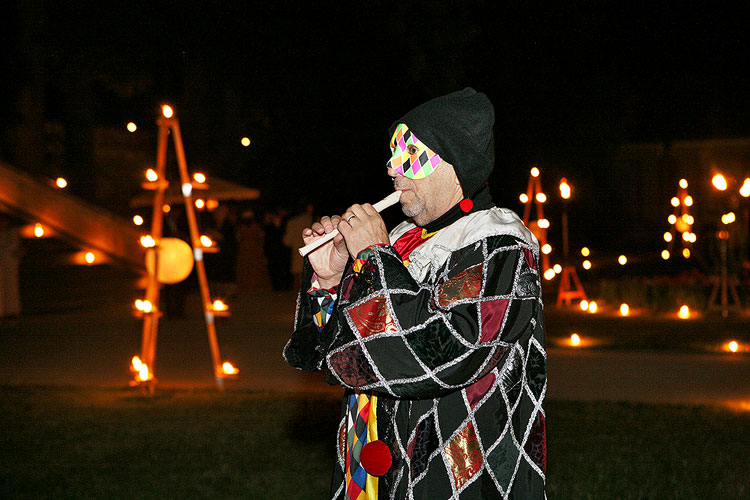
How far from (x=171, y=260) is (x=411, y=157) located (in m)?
5.90

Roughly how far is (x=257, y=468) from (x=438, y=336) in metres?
4.09

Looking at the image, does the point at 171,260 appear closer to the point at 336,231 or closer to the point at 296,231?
the point at 336,231

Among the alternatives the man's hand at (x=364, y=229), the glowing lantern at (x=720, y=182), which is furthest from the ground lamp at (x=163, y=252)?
the glowing lantern at (x=720, y=182)

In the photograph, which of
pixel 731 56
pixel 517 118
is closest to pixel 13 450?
pixel 517 118

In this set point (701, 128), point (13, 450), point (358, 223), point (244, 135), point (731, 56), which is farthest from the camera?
point (701, 128)

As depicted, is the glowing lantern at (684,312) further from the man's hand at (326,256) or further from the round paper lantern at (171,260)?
the man's hand at (326,256)

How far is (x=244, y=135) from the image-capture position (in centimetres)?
2411

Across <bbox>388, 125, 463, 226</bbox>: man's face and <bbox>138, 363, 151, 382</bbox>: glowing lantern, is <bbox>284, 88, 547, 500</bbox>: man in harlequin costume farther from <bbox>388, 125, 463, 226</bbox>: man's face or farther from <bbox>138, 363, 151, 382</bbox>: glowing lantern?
<bbox>138, 363, 151, 382</bbox>: glowing lantern

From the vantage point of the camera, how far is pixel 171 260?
26.5 feet

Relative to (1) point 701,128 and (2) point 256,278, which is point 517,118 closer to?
(2) point 256,278

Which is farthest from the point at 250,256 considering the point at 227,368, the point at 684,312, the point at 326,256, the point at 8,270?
the point at 326,256

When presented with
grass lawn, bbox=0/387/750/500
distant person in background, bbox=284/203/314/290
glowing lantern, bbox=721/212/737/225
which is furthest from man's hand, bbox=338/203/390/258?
distant person in background, bbox=284/203/314/290

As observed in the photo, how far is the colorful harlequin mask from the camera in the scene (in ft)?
8.04

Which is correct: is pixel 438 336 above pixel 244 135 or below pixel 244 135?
below
